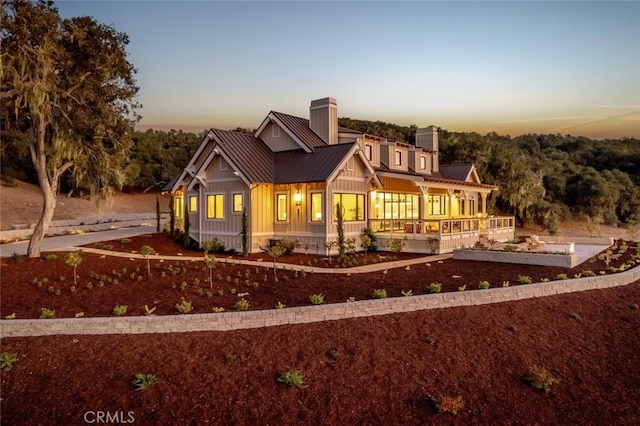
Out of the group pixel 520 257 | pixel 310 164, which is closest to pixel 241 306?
pixel 520 257

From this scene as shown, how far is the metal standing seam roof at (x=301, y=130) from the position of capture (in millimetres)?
22312

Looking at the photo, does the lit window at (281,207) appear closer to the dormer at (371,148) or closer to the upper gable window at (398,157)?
the dormer at (371,148)

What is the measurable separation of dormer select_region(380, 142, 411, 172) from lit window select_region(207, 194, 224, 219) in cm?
942

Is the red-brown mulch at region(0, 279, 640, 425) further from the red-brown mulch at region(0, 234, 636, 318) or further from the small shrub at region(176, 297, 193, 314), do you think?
the red-brown mulch at region(0, 234, 636, 318)

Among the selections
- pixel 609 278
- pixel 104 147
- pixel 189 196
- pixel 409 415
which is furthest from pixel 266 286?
pixel 189 196

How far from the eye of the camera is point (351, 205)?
2080 cm

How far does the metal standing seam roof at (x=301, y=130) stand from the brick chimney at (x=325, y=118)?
32cm

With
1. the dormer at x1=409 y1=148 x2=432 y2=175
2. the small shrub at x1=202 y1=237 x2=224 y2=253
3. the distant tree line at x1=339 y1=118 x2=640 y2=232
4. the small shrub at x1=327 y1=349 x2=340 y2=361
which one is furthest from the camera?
the distant tree line at x1=339 y1=118 x2=640 y2=232

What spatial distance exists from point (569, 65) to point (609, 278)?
12.5 m

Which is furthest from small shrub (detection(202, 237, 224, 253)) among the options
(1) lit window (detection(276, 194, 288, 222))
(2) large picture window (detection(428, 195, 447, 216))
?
(2) large picture window (detection(428, 195, 447, 216))

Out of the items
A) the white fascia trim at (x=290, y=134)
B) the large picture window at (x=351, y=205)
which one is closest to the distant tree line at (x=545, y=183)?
the large picture window at (x=351, y=205)

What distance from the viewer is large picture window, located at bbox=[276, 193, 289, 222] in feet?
67.7

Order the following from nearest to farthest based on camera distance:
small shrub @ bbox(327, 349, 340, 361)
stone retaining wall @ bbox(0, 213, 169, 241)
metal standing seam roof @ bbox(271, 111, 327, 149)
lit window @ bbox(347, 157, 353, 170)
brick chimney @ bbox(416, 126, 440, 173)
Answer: small shrub @ bbox(327, 349, 340, 361), lit window @ bbox(347, 157, 353, 170), metal standing seam roof @ bbox(271, 111, 327, 149), stone retaining wall @ bbox(0, 213, 169, 241), brick chimney @ bbox(416, 126, 440, 173)

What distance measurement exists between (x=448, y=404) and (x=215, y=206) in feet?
53.3
